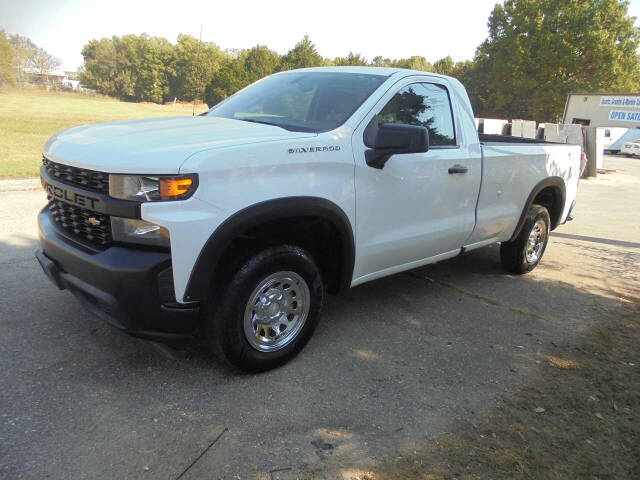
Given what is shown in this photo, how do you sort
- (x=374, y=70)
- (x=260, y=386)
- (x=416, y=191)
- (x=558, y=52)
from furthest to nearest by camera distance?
(x=558, y=52) → (x=374, y=70) → (x=416, y=191) → (x=260, y=386)

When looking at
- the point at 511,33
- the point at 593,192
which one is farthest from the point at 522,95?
the point at 593,192

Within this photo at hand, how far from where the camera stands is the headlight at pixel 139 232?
103 inches

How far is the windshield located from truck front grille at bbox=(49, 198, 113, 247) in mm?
1380

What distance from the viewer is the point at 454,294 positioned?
504 centimetres

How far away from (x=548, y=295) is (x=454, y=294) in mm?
1019

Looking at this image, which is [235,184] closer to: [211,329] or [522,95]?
[211,329]

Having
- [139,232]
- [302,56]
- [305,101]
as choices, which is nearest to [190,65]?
[302,56]

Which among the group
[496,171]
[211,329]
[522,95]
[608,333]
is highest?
[522,95]

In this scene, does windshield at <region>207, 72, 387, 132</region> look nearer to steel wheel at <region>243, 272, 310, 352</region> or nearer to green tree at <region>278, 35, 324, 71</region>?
steel wheel at <region>243, 272, 310, 352</region>

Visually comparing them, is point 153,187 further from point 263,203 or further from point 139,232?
point 263,203

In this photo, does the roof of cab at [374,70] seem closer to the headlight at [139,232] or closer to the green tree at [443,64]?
the headlight at [139,232]

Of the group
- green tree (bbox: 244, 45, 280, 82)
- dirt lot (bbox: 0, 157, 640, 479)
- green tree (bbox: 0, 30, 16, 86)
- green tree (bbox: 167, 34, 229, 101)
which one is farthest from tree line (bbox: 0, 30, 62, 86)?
dirt lot (bbox: 0, 157, 640, 479)

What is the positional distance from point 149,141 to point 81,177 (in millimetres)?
431

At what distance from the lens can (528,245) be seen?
566 centimetres
